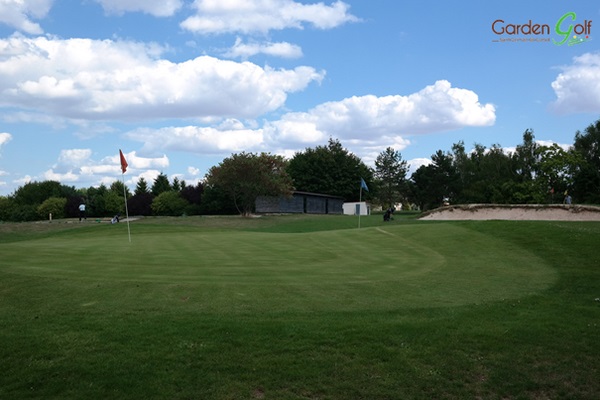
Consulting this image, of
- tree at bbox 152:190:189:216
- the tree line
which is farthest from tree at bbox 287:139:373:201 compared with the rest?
tree at bbox 152:190:189:216

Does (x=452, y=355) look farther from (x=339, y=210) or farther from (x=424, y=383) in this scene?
(x=339, y=210)

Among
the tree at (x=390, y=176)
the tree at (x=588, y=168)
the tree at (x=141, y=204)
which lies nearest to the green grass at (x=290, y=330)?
the tree at (x=588, y=168)

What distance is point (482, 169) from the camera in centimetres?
8844

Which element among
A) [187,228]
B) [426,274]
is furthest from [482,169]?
[426,274]

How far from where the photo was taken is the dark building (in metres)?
69.0

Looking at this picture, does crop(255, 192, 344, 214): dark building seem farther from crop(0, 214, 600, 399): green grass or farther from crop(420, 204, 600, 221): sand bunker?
crop(0, 214, 600, 399): green grass

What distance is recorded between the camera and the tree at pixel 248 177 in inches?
2248

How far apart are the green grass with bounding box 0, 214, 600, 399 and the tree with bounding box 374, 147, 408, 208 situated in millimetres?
99121

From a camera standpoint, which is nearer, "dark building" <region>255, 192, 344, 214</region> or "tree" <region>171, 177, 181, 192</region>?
"dark building" <region>255, 192, 344, 214</region>

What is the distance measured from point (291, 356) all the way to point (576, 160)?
70.7 m

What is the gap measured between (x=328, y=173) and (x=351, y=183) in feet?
16.8

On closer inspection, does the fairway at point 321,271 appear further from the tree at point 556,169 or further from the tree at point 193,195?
the tree at point 193,195

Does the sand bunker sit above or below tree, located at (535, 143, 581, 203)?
below

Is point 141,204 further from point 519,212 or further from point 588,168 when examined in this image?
point 588,168
